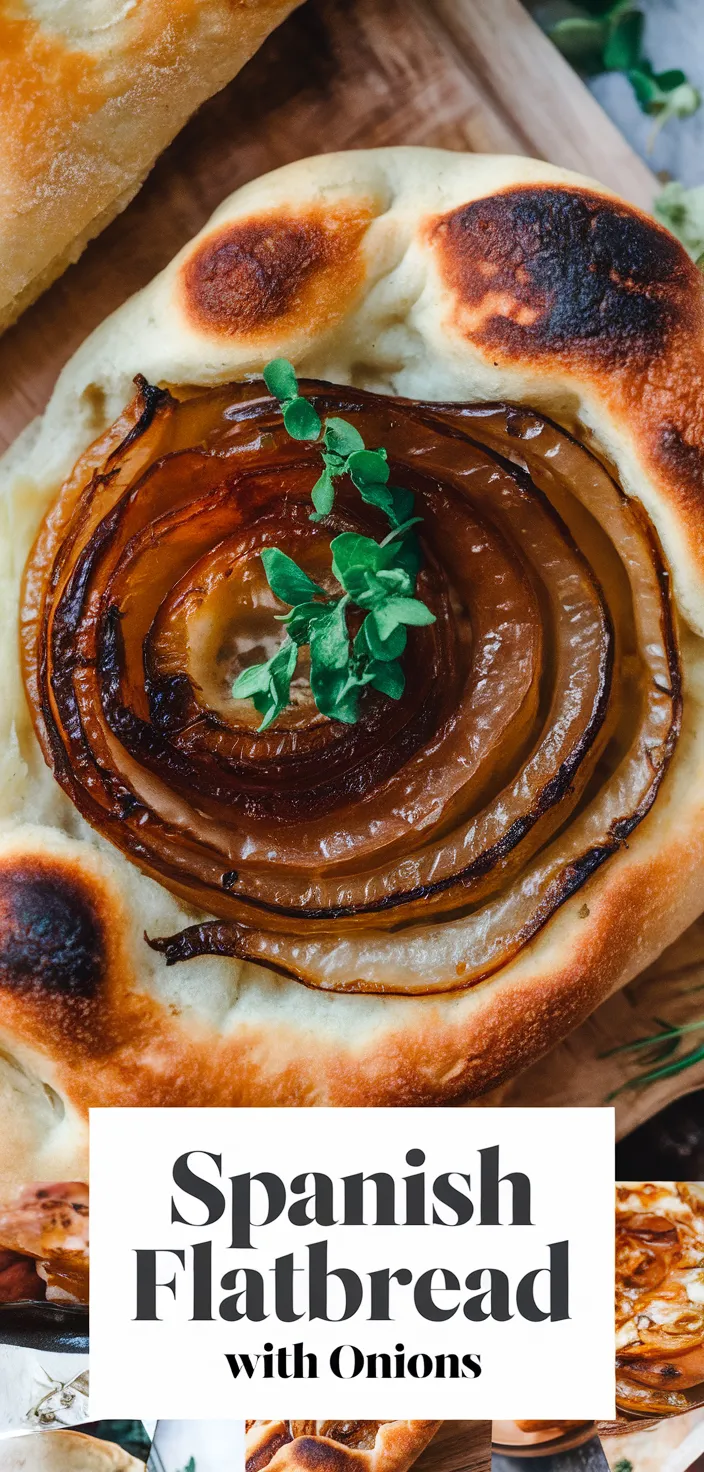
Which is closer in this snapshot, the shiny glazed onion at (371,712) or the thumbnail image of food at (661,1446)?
the shiny glazed onion at (371,712)

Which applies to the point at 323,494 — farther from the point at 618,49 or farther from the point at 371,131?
the point at 618,49

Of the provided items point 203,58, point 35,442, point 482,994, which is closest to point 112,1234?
point 482,994

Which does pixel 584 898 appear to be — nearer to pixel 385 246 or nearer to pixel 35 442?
pixel 385 246

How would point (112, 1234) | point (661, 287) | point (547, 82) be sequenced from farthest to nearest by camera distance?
point (547, 82), point (112, 1234), point (661, 287)

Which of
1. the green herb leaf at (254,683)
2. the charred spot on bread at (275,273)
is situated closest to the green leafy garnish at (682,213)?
the charred spot on bread at (275,273)

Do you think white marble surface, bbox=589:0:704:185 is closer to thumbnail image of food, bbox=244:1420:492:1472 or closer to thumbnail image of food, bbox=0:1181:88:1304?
thumbnail image of food, bbox=0:1181:88:1304

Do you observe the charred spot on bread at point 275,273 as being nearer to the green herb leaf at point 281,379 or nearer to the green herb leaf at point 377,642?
the green herb leaf at point 281,379

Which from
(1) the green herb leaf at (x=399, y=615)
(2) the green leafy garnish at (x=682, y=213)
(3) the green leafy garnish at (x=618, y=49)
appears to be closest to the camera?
(1) the green herb leaf at (x=399, y=615)
